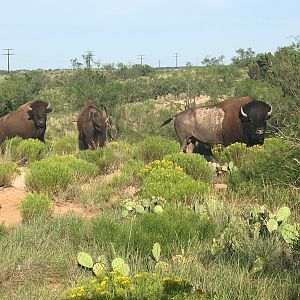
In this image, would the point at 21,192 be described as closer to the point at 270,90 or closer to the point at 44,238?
the point at 44,238

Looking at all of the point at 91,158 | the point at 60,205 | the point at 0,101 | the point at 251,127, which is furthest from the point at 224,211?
the point at 0,101

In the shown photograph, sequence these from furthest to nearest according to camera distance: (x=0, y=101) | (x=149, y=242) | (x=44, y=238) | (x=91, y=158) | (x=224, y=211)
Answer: (x=0, y=101) < (x=91, y=158) < (x=224, y=211) < (x=44, y=238) < (x=149, y=242)

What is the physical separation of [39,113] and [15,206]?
29.1ft

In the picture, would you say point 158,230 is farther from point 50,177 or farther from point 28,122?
point 28,122

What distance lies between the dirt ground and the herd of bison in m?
5.33

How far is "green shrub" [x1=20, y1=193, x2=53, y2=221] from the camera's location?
879 cm

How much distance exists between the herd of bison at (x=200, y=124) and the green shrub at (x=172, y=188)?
592 cm

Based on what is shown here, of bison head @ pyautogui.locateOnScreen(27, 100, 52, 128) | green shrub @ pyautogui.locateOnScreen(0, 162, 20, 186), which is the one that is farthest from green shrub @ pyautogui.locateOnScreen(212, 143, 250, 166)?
bison head @ pyautogui.locateOnScreen(27, 100, 52, 128)

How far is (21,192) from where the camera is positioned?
11758 millimetres

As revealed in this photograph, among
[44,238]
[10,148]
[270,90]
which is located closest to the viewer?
[44,238]

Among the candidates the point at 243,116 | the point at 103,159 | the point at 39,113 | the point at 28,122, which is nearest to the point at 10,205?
the point at 103,159

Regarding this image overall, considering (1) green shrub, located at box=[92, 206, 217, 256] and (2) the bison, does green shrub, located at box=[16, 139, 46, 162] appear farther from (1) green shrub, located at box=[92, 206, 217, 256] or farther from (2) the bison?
(1) green shrub, located at box=[92, 206, 217, 256]

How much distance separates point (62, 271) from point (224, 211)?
2845 mm

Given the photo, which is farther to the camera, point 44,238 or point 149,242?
point 44,238
